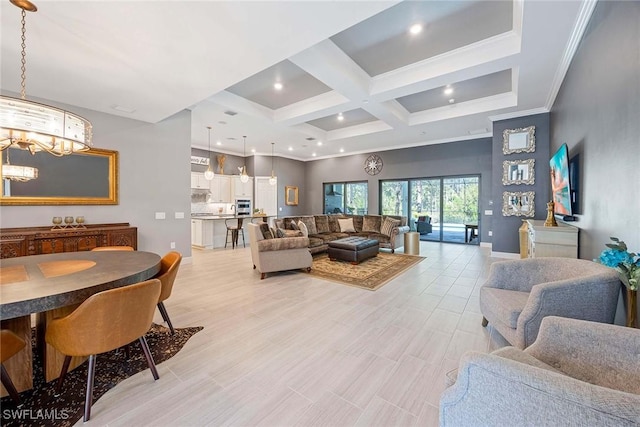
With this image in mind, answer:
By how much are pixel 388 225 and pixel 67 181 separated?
6479mm

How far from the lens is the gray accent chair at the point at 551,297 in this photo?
1.64 meters

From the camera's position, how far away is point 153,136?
492cm

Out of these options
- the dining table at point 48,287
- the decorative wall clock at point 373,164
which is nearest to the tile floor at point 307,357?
the dining table at point 48,287

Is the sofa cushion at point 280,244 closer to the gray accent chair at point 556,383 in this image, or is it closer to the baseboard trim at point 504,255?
the gray accent chair at point 556,383

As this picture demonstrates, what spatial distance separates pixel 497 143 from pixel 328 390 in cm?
644

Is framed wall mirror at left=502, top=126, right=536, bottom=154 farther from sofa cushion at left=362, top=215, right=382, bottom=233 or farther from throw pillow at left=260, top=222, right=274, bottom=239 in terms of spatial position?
throw pillow at left=260, top=222, right=274, bottom=239

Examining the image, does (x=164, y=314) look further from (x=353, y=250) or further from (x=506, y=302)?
(x=353, y=250)

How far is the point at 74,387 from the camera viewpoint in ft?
5.92

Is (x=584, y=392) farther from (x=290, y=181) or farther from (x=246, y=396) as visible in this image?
(x=290, y=181)

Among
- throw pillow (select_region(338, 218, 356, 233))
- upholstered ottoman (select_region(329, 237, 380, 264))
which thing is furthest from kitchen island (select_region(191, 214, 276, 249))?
upholstered ottoman (select_region(329, 237, 380, 264))

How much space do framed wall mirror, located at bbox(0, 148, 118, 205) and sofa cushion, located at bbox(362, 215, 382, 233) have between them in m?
5.60

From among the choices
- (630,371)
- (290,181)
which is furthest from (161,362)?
(290,181)

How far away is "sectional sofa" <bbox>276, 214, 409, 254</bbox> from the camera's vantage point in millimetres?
6311

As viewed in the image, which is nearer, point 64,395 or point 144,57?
point 64,395
